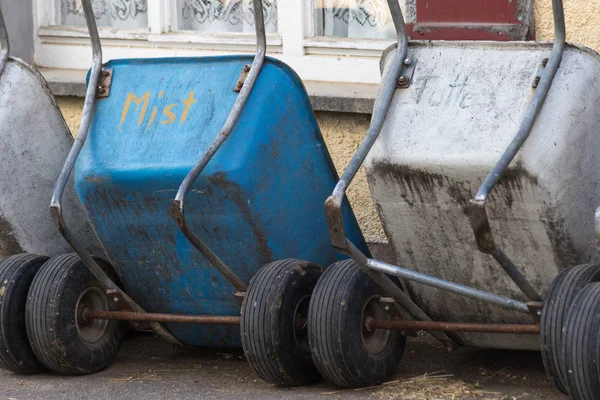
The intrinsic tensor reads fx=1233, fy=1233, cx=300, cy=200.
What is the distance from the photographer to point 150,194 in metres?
4.25

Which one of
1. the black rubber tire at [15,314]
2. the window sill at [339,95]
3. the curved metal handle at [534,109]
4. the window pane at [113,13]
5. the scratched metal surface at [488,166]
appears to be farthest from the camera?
the window pane at [113,13]

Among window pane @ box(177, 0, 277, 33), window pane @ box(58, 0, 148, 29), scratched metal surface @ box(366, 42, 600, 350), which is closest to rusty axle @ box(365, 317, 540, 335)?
scratched metal surface @ box(366, 42, 600, 350)

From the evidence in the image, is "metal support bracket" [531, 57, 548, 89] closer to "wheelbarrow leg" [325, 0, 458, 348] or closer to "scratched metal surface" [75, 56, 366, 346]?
"wheelbarrow leg" [325, 0, 458, 348]

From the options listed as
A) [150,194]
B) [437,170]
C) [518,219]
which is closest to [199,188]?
[150,194]

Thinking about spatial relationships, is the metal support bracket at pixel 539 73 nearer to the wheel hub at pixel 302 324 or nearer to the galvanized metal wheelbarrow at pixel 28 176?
the wheel hub at pixel 302 324

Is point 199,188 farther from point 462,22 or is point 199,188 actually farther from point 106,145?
point 462,22

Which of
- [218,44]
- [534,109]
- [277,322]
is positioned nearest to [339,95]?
[218,44]

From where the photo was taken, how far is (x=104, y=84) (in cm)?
449

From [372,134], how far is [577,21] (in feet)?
4.01

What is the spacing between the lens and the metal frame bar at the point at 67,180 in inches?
165

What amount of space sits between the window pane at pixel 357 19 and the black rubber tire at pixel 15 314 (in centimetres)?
190

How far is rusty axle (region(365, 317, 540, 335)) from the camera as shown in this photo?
3807mm

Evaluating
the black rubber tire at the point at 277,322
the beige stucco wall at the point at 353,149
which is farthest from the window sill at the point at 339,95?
the black rubber tire at the point at 277,322

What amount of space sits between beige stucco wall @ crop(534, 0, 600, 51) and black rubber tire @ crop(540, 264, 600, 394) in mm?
1313
